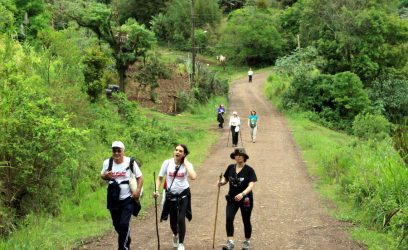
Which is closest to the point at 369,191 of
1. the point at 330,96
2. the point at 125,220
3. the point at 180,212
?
the point at 180,212

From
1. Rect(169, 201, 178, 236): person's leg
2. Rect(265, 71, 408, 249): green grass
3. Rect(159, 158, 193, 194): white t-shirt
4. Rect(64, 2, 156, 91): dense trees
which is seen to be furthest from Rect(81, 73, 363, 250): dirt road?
Rect(64, 2, 156, 91): dense trees

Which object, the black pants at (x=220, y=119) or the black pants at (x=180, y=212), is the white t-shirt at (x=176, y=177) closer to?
the black pants at (x=180, y=212)

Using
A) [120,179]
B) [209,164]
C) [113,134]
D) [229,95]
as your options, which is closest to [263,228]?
[120,179]

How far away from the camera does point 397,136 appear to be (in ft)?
43.4

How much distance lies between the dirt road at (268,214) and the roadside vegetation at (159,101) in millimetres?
546

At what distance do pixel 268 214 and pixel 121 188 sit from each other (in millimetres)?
5227

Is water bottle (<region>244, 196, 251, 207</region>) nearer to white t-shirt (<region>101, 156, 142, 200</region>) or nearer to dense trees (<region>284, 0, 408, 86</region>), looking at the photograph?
white t-shirt (<region>101, 156, 142, 200</region>)

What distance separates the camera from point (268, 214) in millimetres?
11617

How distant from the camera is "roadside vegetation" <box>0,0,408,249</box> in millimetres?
9180

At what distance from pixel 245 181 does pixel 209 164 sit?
33.8ft

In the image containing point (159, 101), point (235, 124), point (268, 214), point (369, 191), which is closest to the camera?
point (369, 191)

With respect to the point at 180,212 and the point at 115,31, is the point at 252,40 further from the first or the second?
the point at 180,212

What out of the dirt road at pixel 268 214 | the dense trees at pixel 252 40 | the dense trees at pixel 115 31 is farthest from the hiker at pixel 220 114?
the dense trees at pixel 252 40

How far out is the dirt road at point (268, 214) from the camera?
9.28 meters
